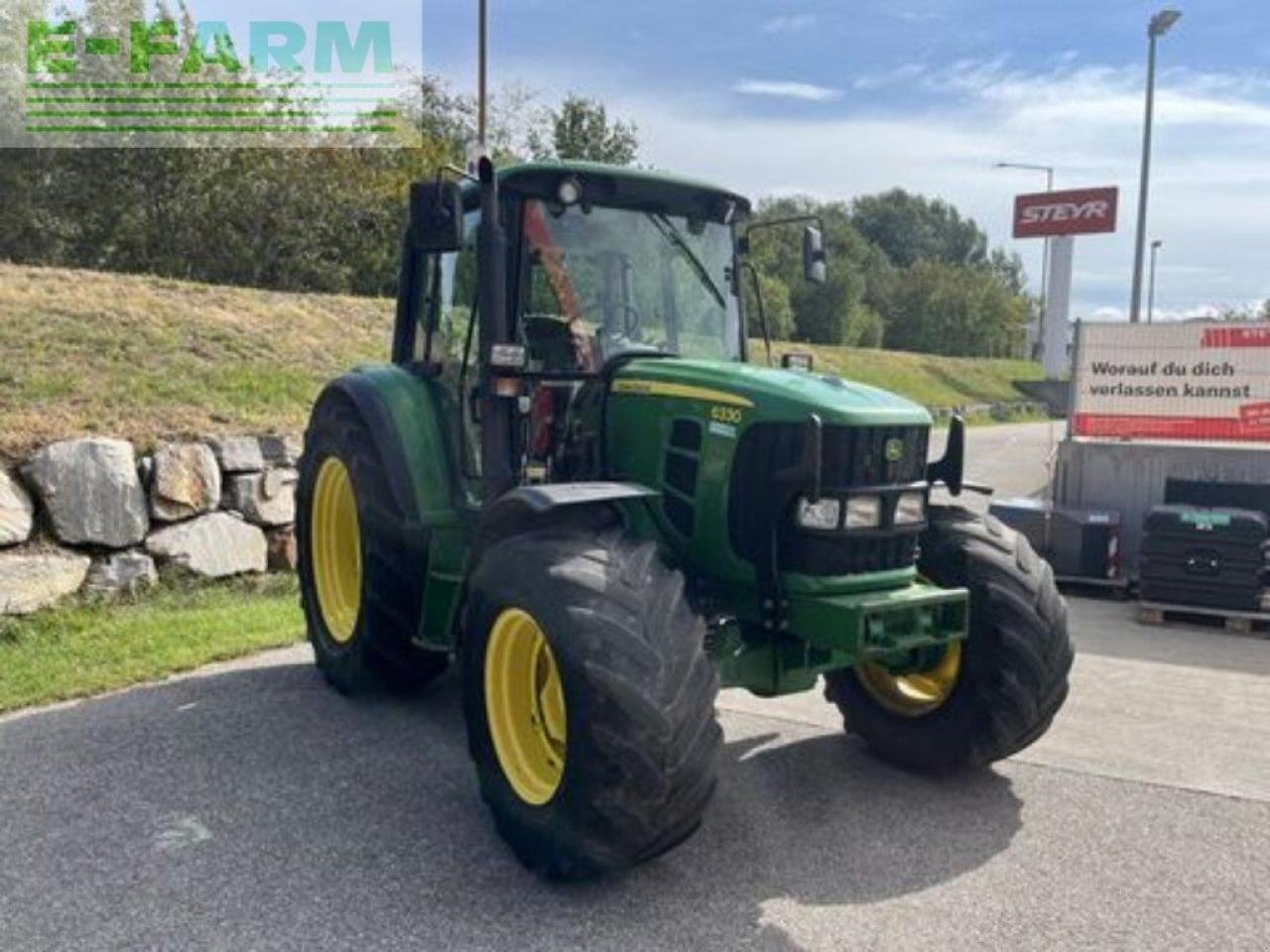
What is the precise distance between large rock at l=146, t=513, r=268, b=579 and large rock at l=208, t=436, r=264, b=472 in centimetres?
34

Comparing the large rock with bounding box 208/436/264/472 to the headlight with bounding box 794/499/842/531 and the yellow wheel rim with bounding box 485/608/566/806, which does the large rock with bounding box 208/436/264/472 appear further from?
the headlight with bounding box 794/499/842/531

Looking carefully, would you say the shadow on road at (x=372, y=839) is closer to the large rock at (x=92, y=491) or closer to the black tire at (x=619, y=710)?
the black tire at (x=619, y=710)

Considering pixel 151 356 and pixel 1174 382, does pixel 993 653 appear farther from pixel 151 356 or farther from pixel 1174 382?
pixel 151 356

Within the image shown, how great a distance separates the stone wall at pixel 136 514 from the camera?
651 cm

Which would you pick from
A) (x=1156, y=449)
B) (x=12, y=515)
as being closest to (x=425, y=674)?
(x=12, y=515)

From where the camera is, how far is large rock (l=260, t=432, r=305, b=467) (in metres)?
7.93

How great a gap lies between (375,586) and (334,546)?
942 millimetres

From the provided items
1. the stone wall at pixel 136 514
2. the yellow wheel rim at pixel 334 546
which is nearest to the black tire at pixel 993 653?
the yellow wheel rim at pixel 334 546

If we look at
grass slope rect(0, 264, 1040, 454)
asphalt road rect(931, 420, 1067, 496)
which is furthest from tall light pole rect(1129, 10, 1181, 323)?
grass slope rect(0, 264, 1040, 454)

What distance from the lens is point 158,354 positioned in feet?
29.9

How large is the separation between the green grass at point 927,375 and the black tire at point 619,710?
26.3m

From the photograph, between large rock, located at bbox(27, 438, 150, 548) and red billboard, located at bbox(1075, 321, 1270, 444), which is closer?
large rock, located at bbox(27, 438, 150, 548)

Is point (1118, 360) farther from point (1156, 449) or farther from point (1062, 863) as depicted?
point (1062, 863)

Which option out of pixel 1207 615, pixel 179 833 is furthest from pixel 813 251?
pixel 1207 615
